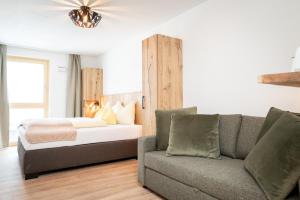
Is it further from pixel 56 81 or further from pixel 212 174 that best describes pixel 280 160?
pixel 56 81

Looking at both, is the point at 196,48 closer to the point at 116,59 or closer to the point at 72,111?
the point at 116,59

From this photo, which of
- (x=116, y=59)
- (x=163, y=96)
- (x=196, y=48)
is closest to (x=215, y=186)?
(x=163, y=96)

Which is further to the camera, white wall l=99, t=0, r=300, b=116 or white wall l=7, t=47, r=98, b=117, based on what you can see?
white wall l=7, t=47, r=98, b=117

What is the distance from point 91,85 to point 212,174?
4808 mm

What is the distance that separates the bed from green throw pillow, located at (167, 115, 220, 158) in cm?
151

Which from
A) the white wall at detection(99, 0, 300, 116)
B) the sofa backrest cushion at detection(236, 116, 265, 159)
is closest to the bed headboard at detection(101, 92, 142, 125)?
the white wall at detection(99, 0, 300, 116)

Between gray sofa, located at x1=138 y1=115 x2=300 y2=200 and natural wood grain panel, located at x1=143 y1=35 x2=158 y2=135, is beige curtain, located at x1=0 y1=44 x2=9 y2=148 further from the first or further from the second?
gray sofa, located at x1=138 y1=115 x2=300 y2=200

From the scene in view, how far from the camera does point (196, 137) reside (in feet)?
6.88

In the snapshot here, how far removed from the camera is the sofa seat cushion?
1.35m

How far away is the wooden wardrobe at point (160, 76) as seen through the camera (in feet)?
10.1

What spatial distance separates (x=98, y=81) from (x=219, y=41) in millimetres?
3988

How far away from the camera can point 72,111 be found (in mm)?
5668

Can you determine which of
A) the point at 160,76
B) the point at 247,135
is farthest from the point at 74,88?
the point at 247,135

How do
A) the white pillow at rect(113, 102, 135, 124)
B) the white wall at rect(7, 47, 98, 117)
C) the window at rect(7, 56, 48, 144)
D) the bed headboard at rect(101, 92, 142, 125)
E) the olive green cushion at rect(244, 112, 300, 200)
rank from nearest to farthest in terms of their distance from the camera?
the olive green cushion at rect(244, 112, 300, 200) < the white pillow at rect(113, 102, 135, 124) < the bed headboard at rect(101, 92, 142, 125) < the window at rect(7, 56, 48, 144) < the white wall at rect(7, 47, 98, 117)
